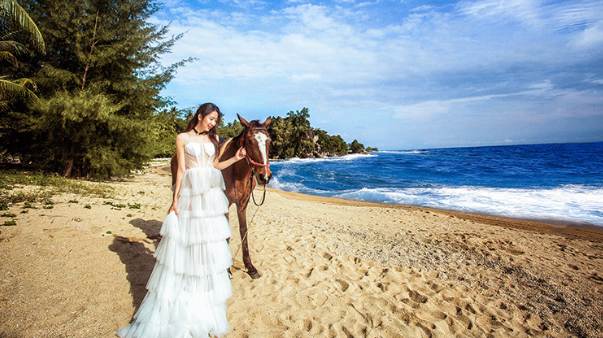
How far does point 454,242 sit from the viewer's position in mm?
6676

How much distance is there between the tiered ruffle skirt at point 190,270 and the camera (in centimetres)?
274

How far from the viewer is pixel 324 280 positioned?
4.46 metres

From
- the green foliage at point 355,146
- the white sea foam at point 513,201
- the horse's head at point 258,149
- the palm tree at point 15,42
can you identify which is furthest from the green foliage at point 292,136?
the horse's head at point 258,149

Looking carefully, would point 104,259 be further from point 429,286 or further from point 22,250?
point 429,286

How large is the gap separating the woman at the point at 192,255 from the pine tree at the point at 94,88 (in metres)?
10.2

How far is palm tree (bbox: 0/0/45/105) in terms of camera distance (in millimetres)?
9430

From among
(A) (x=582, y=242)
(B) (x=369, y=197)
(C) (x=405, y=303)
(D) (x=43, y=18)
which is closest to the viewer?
(C) (x=405, y=303)

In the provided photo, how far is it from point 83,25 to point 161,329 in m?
14.3

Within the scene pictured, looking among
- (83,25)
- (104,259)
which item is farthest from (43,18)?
(104,259)

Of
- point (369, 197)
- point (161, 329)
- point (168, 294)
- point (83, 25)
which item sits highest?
point (83, 25)

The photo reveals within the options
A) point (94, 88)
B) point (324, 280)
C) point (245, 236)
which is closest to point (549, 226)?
point (324, 280)

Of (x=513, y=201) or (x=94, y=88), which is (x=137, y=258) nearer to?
(x=94, y=88)

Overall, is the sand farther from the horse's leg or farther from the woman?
the woman

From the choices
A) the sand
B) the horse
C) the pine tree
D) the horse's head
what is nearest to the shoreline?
the sand
